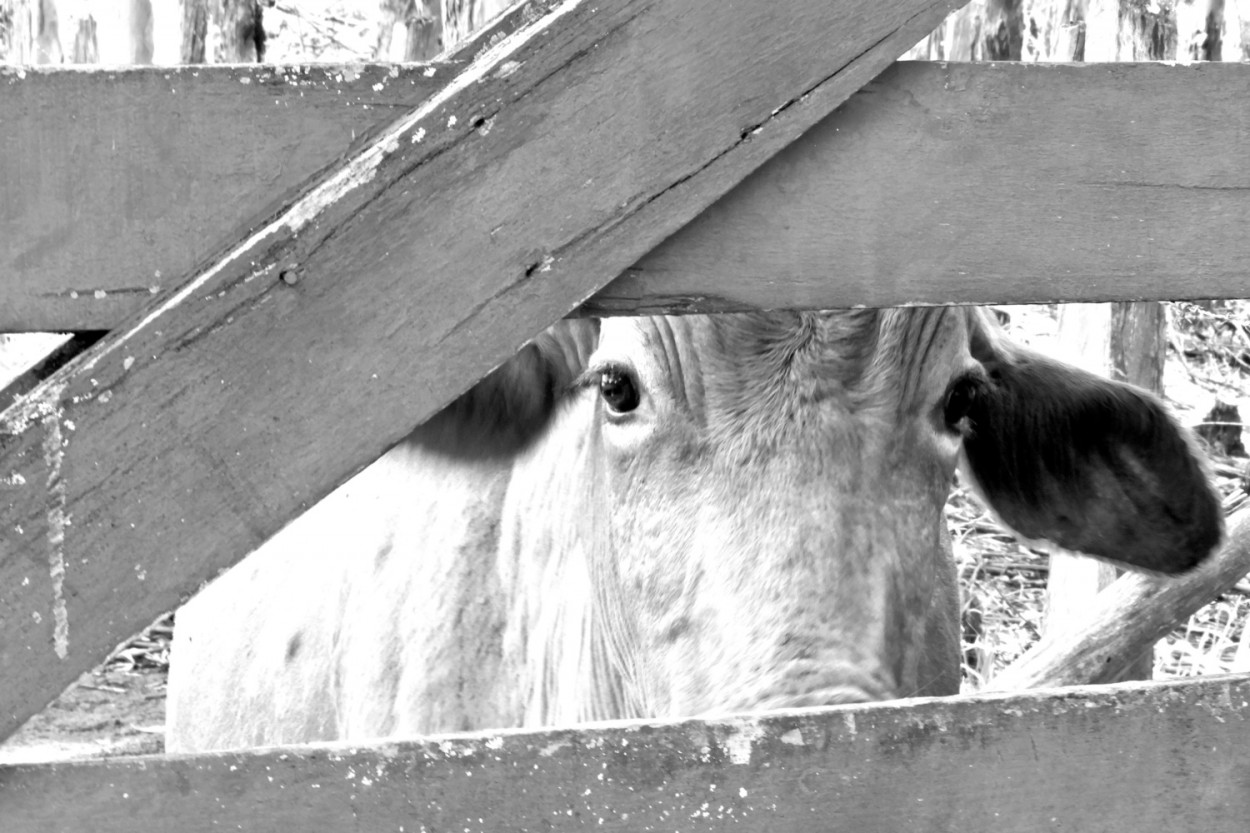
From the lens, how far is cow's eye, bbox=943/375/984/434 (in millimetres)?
2561

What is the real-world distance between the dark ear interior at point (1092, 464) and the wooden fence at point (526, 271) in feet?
6.34

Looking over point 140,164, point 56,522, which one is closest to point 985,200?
point 140,164

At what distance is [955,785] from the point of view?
49.8 inches

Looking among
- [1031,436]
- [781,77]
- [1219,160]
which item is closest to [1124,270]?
[1219,160]

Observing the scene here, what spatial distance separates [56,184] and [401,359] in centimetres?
29

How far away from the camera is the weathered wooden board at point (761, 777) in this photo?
115 cm

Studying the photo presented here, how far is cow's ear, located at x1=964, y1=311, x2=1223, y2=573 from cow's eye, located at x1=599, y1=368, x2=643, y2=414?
1028mm

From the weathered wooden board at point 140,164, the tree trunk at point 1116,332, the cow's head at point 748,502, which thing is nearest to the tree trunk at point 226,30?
the tree trunk at point 1116,332

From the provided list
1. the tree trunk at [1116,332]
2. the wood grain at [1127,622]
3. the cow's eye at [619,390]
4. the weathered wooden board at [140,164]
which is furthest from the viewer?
the tree trunk at [1116,332]

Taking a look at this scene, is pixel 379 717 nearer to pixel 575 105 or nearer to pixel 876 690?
pixel 876 690

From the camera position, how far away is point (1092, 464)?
133 inches

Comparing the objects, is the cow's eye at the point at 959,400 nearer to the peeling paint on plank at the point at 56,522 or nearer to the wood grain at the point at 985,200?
the wood grain at the point at 985,200

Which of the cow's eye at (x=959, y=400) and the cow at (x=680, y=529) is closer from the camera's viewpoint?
the cow at (x=680, y=529)

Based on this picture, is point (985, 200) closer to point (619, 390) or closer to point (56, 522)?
point (56, 522)
